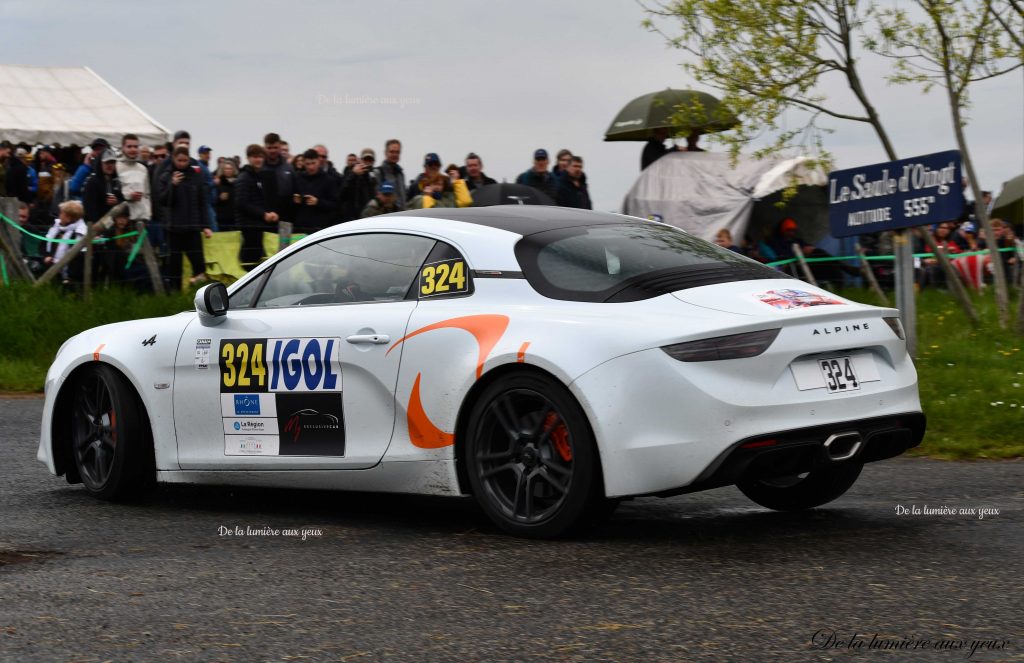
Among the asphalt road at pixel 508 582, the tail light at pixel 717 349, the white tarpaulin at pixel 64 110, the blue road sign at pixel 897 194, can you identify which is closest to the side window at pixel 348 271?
the asphalt road at pixel 508 582

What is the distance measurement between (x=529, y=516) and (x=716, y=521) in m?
1.03

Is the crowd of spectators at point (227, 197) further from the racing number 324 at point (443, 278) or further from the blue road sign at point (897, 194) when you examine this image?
the racing number 324 at point (443, 278)

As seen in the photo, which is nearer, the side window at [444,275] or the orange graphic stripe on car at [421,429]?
the orange graphic stripe on car at [421,429]

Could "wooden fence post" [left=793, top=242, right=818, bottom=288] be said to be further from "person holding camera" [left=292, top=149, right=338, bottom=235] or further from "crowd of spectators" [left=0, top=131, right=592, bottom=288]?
"person holding camera" [left=292, top=149, right=338, bottom=235]

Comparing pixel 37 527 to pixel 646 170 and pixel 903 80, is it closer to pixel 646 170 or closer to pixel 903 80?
pixel 903 80

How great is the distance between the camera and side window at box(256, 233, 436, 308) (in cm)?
691

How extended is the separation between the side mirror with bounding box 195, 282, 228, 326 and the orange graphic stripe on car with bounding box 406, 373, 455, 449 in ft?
4.47

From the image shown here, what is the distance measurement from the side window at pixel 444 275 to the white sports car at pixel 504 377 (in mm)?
11

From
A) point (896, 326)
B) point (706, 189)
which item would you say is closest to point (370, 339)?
point (896, 326)

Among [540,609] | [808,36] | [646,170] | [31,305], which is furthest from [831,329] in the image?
[646,170]

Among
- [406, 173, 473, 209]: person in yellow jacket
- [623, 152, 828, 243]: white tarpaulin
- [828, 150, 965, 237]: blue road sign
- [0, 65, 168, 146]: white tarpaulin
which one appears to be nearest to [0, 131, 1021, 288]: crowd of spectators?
[406, 173, 473, 209]: person in yellow jacket

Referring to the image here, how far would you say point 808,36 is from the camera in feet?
47.4

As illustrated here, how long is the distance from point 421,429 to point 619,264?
112cm

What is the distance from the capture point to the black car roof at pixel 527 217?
6.82 meters
